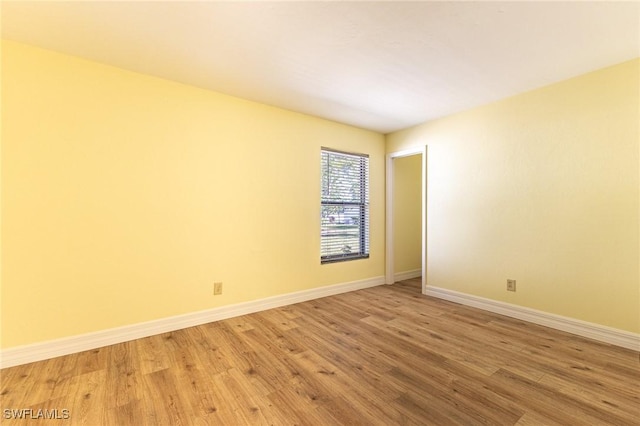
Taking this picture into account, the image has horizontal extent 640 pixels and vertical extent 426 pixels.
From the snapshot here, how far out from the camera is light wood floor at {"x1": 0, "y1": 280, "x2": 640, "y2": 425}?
1.48 metres

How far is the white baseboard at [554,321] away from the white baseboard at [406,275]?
3.04 feet

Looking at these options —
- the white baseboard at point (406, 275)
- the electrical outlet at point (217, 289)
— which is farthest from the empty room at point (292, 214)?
the white baseboard at point (406, 275)

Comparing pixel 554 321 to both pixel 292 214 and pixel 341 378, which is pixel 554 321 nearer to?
pixel 341 378

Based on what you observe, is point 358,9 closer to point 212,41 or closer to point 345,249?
point 212,41

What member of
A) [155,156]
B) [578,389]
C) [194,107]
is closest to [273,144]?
[194,107]

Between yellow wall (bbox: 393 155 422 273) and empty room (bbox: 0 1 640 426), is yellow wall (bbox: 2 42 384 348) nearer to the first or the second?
empty room (bbox: 0 1 640 426)

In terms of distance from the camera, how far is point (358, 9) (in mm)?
1688

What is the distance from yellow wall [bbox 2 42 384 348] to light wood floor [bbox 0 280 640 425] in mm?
431

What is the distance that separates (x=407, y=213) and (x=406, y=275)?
3.43 ft

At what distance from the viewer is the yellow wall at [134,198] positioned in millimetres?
2037

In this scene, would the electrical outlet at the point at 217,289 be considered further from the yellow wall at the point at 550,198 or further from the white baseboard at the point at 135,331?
the yellow wall at the point at 550,198

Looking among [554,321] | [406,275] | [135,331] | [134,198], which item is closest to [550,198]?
[554,321]

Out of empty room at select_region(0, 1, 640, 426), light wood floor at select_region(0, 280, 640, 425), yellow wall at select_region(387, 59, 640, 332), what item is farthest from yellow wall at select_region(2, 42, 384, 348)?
yellow wall at select_region(387, 59, 640, 332)

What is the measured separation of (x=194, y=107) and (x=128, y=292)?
1830mm
